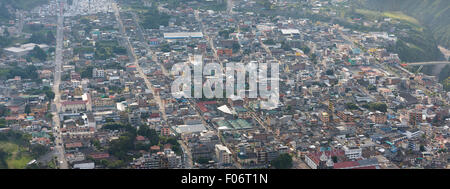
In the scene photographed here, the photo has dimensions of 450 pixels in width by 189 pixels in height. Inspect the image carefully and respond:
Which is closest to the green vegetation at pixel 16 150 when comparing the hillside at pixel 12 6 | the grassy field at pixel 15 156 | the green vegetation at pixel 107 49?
the grassy field at pixel 15 156

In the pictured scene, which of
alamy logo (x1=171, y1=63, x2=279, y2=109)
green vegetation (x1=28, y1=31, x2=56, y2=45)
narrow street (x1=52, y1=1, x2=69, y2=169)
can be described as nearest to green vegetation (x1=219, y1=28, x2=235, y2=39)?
alamy logo (x1=171, y1=63, x2=279, y2=109)

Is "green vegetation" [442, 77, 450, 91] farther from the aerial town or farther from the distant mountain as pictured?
the distant mountain

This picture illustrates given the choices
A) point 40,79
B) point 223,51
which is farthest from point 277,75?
point 40,79

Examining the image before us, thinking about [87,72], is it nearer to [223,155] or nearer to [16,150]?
[16,150]

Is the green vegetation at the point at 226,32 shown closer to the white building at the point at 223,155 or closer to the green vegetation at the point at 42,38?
the green vegetation at the point at 42,38

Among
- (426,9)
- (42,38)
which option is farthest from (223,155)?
(426,9)
